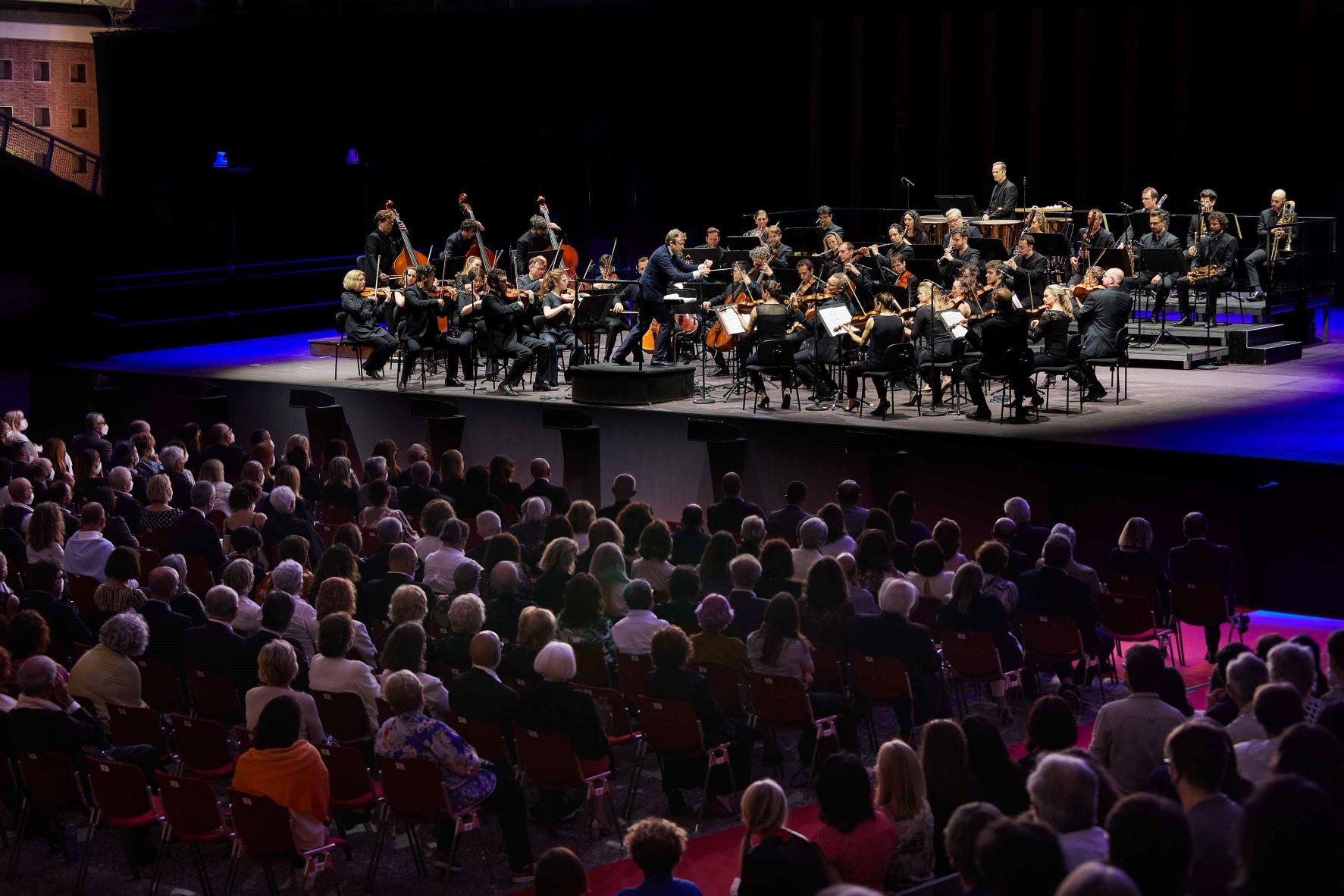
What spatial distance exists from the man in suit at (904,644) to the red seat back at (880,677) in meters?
0.04

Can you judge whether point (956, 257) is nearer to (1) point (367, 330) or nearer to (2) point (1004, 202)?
(2) point (1004, 202)

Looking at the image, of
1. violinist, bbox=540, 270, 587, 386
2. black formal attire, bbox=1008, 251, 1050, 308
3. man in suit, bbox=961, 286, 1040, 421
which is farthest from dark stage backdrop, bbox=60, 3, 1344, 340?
man in suit, bbox=961, 286, 1040, 421

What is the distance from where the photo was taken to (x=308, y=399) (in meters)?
15.4

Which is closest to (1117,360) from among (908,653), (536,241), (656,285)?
(656,285)

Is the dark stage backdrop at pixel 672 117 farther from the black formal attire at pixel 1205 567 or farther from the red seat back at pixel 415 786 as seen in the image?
the red seat back at pixel 415 786

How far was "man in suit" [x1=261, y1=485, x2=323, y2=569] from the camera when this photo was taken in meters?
9.98

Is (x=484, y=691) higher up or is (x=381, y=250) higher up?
(x=381, y=250)

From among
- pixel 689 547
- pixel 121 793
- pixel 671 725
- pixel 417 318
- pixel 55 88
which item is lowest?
pixel 121 793

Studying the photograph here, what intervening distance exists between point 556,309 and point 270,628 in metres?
7.94

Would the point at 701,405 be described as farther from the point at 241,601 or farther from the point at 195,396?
the point at 241,601

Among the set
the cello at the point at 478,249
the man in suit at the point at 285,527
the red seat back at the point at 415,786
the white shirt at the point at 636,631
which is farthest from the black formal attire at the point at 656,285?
the red seat back at the point at 415,786

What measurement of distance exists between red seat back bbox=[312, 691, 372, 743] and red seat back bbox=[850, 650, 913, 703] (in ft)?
8.36

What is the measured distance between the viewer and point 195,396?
53.0 ft

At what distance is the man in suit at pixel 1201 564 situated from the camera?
30.6ft
